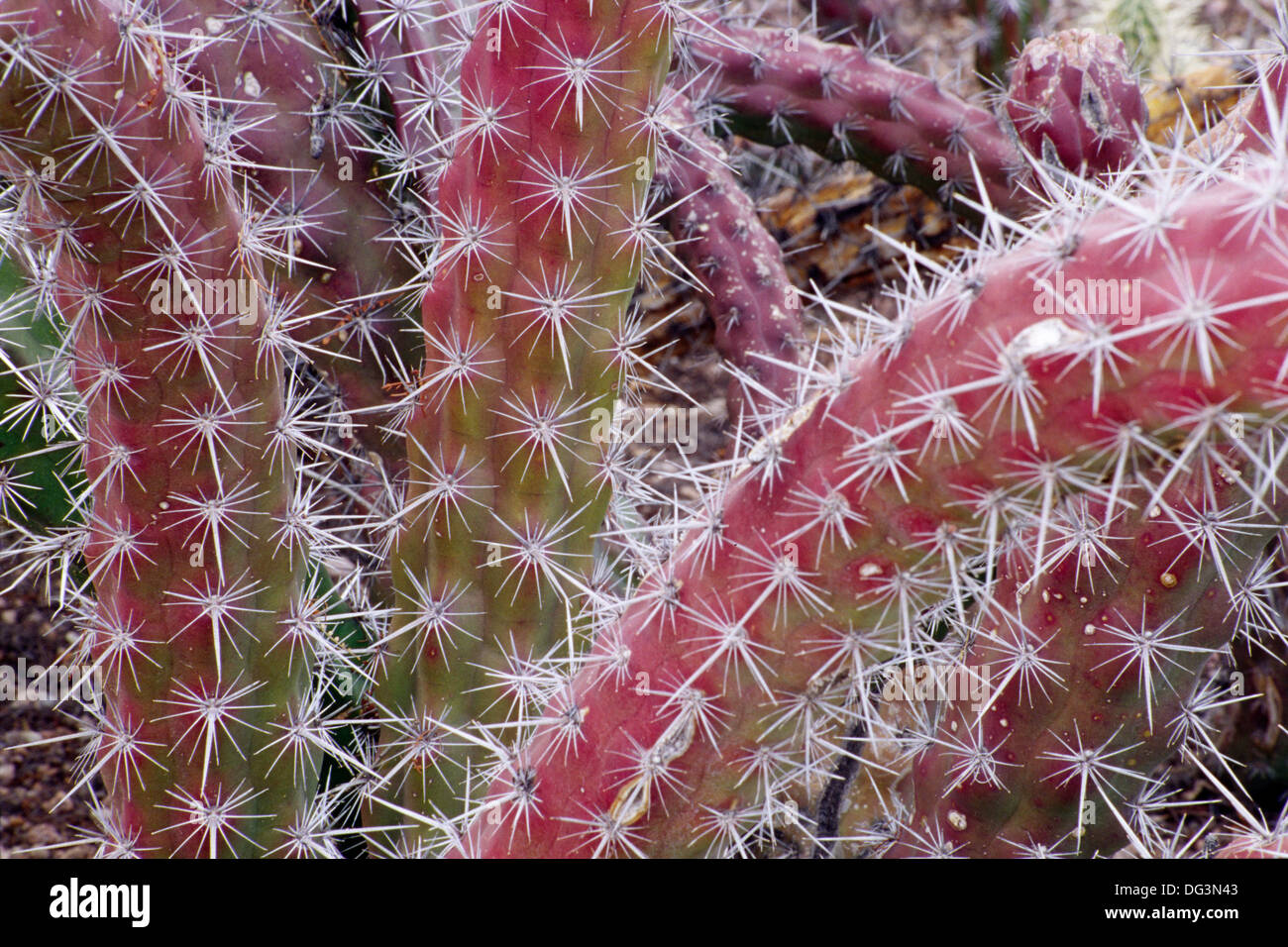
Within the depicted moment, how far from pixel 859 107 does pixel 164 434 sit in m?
1.92

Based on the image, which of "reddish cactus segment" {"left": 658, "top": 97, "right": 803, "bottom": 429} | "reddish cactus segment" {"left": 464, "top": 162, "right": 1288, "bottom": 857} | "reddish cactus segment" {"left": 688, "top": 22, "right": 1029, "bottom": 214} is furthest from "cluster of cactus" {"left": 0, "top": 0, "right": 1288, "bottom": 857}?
"reddish cactus segment" {"left": 688, "top": 22, "right": 1029, "bottom": 214}

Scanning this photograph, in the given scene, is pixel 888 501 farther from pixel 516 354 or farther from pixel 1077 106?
pixel 1077 106

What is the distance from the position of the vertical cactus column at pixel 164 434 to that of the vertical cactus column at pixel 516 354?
8.2 inches

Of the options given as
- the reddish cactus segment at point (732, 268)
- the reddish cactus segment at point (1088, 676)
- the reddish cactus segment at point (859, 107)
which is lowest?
the reddish cactus segment at point (1088, 676)

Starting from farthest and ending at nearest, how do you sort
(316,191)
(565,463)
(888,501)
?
(316,191) < (565,463) < (888,501)

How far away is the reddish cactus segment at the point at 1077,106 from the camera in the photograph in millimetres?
1898

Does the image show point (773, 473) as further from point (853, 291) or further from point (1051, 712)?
point (853, 291)

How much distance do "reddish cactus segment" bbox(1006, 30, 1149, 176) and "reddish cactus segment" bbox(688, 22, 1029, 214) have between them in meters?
0.56

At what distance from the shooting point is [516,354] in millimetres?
1495

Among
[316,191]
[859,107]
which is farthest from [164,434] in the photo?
[859,107]

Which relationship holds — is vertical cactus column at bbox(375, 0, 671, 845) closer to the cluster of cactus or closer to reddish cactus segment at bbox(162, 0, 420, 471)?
the cluster of cactus

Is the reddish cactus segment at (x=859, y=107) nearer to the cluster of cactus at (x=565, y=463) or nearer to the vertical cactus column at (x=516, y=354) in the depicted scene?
the cluster of cactus at (x=565, y=463)

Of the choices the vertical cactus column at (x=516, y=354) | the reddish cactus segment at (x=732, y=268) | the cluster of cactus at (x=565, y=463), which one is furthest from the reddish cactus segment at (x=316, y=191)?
the reddish cactus segment at (x=732, y=268)

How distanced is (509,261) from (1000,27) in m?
2.52
